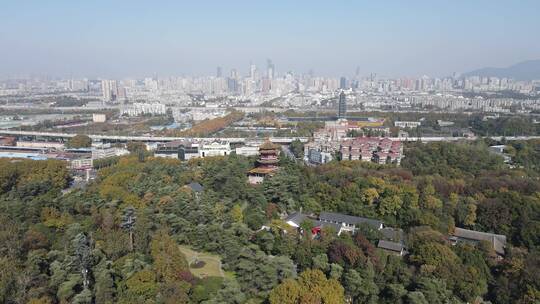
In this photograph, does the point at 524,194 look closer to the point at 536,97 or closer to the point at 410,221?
the point at 410,221

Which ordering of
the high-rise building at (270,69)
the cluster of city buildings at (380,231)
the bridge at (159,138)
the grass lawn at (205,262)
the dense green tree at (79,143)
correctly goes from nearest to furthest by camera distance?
the grass lawn at (205,262) < the cluster of city buildings at (380,231) < the dense green tree at (79,143) < the bridge at (159,138) < the high-rise building at (270,69)

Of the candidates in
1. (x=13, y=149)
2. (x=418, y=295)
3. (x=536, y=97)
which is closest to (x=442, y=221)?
(x=418, y=295)

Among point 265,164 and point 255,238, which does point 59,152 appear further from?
point 255,238

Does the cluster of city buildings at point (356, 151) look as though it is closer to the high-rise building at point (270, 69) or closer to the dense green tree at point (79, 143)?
the dense green tree at point (79, 143)

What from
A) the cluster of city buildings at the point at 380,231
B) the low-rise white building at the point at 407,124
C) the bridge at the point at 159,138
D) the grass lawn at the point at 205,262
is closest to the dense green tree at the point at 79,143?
the bridge at the point at 159,138

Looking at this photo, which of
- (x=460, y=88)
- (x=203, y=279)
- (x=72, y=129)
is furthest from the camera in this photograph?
(x=460, y=88)

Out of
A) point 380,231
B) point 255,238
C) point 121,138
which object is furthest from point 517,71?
point 255,238
